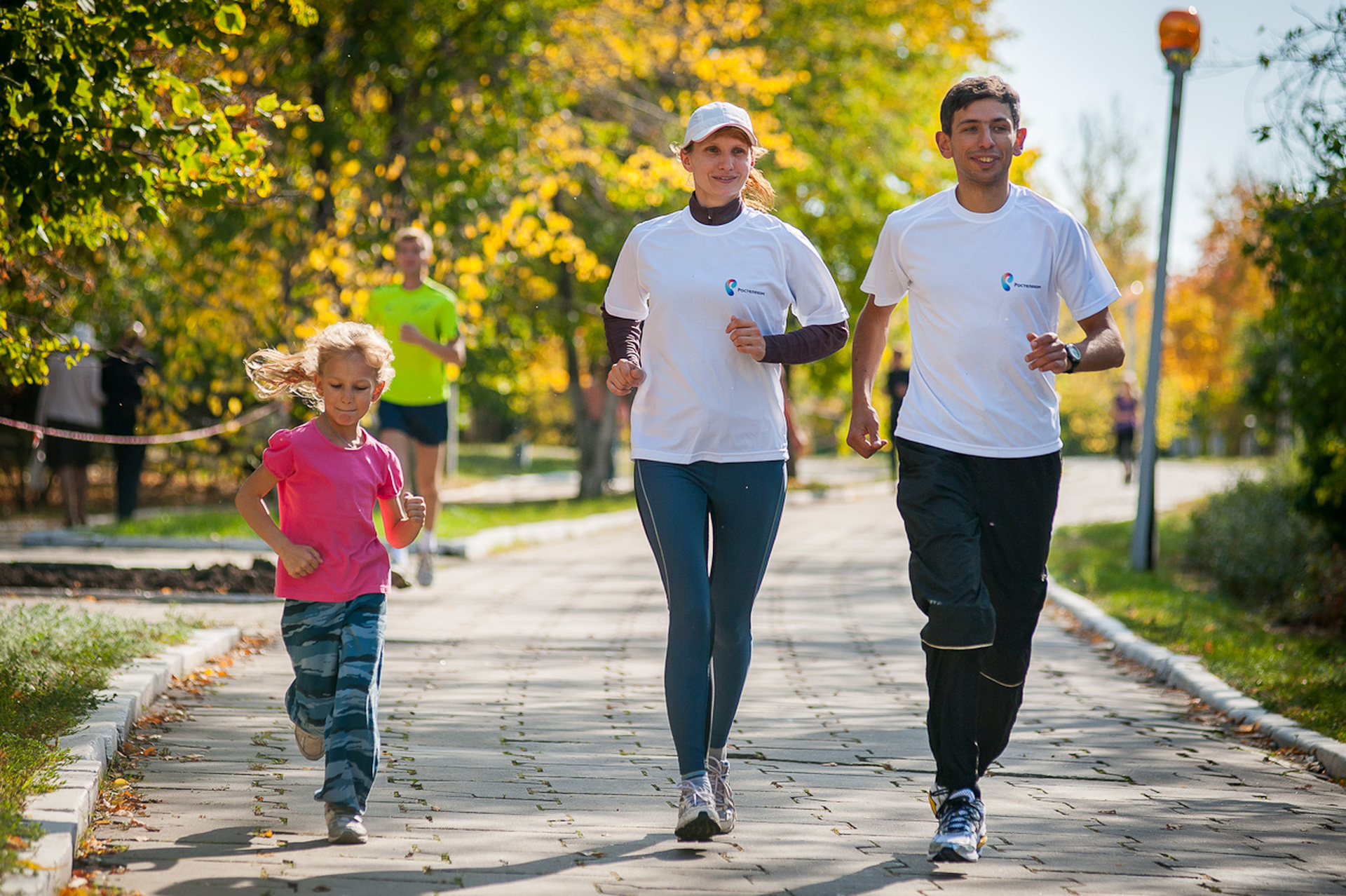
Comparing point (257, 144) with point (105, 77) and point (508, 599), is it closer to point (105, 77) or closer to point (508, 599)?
point (105, 77)

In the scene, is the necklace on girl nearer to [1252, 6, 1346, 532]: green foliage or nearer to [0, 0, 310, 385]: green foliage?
[0, 0, 310, 385]: green foliage

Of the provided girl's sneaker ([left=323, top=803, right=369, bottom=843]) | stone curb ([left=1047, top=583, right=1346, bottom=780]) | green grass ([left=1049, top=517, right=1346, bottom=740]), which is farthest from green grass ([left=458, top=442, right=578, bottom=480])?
girl's sneaker ([left=323, top=803, right=369, bottom=843])

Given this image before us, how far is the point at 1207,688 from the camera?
777 centimetres

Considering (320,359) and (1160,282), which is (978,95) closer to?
(320,359)

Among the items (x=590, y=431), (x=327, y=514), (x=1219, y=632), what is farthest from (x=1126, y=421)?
(x=327, y=514)

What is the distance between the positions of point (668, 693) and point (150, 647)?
361 cm

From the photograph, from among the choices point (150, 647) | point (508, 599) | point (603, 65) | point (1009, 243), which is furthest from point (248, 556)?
point (1009, 243)

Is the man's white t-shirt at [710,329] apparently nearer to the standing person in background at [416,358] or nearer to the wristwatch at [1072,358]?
the wristwatch at [1072,358]

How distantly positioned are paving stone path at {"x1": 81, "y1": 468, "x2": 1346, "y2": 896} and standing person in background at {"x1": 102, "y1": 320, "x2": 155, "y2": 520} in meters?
7.60

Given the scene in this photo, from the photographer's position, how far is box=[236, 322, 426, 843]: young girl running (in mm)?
4531

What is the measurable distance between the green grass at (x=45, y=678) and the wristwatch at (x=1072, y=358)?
126 inches

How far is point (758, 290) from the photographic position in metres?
4.77

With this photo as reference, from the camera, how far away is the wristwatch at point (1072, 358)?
446cm

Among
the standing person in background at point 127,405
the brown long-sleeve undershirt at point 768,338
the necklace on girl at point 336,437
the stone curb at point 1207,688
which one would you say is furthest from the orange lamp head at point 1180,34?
the standing person in background at point 127,405
